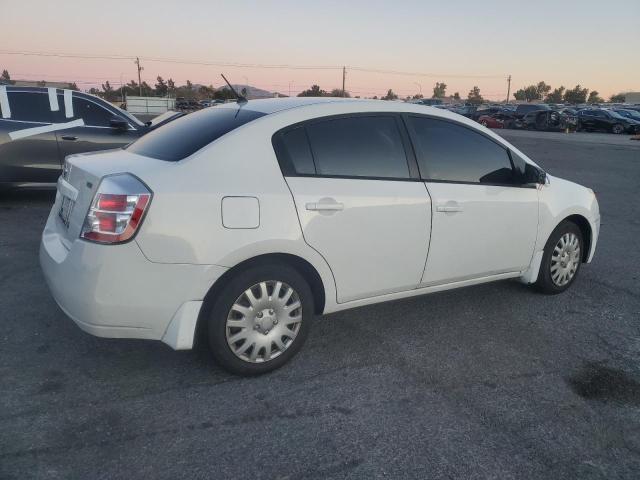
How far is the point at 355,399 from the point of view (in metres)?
2.98

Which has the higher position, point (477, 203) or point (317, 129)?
point (317, 129)

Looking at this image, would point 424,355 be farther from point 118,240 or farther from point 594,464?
point 118,240

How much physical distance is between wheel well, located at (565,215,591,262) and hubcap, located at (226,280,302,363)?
2762 millimetres

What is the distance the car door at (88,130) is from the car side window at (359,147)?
16.7ft

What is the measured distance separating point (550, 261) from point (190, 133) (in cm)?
312

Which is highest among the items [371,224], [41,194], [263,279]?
[371,224]

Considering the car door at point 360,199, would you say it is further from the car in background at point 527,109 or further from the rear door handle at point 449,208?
the car in background at point 527,109

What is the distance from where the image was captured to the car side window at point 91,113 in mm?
7648

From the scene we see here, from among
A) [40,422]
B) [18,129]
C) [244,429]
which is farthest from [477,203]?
[18,129]

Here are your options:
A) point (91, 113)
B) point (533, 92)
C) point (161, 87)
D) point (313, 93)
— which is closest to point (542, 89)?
point (533, 92)

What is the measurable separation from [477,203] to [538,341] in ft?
3.56

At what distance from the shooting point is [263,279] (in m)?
3.04

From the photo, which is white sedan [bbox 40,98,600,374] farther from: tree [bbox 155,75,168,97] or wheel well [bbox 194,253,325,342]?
tree [bbox 155,75,168,97]

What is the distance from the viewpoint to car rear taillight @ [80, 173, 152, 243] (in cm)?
272
